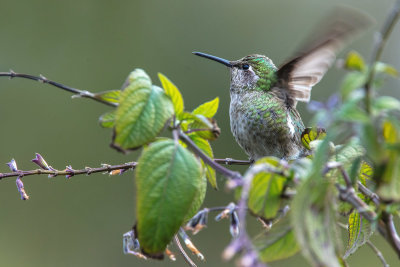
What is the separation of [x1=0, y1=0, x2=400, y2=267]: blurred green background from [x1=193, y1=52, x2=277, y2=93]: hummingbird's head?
4.63 meters

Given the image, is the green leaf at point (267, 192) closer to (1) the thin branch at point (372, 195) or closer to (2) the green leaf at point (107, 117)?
(1) the thin branch at point (372, 195)

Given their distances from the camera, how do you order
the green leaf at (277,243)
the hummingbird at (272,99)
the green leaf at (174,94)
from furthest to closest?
the hummingbird at (272,99) → the green leaf at (174,94) → the green leaf at (277,243)

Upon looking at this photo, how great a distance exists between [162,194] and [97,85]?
38.4ft

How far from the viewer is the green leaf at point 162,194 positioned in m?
1.39

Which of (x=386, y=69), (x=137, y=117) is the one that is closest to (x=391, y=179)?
(x=386, y=69)

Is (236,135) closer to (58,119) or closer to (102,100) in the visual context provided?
(102,100)

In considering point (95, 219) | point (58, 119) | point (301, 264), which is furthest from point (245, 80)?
point (58, 119)

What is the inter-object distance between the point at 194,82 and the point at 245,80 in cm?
803

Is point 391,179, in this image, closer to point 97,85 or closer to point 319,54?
point 319,54

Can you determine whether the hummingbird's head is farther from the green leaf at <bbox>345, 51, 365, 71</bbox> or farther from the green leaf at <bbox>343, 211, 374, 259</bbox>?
the green leaf at <bbox>345, 51, 365, 71</bbox>

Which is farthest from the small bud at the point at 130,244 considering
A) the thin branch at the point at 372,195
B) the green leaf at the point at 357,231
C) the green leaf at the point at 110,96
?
the thin branch at the point at 372,195

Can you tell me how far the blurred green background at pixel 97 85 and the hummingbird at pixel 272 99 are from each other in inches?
188

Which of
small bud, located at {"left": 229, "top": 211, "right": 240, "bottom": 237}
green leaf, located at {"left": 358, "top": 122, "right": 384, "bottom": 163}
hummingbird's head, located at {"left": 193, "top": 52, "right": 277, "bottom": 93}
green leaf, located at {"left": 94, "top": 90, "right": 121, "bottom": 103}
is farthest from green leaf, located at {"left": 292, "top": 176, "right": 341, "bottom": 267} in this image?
hummingbird's head, located at {"left": 193, "top": 52, "right": 277, "bottom": 93}

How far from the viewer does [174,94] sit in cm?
165
